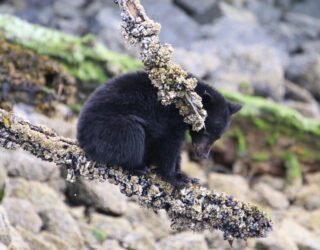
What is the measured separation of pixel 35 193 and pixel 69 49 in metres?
3.93

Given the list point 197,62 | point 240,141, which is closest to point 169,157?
point 240,141

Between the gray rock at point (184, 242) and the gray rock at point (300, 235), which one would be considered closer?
the gray rock at point (184, 242)

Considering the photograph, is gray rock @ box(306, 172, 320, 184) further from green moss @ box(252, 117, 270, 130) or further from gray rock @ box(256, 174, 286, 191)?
green moss @ box(252, 117, 270, 130)

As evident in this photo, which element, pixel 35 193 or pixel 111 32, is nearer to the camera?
pixel 35 193

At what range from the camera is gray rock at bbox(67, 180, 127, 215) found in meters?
6.42

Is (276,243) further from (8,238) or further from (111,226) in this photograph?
(8,238)

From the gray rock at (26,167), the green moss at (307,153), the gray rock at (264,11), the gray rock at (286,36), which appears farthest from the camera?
the gray rock at (264,11)

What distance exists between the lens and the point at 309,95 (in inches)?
570

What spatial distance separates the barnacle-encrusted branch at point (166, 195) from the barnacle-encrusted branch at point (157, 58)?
0.83 metres

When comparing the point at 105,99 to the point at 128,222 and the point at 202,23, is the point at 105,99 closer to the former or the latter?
the point at 128,222

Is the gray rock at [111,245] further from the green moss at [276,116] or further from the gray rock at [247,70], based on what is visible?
the gray rock at [247,70]

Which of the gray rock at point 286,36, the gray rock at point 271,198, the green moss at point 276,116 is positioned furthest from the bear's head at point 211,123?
the gray rock at point 286,36

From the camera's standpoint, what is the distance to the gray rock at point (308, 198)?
9.20m

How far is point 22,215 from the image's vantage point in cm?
530
